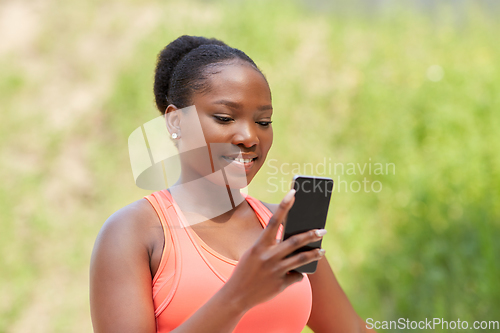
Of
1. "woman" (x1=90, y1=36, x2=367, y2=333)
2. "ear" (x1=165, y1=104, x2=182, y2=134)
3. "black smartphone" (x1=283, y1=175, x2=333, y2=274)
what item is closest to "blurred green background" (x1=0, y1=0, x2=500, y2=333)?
"woman" (x1=90, y1=36, x2=367, y2=333)

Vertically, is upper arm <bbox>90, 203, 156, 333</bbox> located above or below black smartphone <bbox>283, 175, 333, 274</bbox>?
below

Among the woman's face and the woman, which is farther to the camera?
the woman's face

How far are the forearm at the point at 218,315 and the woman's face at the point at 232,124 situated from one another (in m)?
0.33

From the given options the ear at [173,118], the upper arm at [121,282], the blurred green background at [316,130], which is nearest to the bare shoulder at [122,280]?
the upper arm at [121,282]

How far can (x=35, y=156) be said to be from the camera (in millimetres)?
3984

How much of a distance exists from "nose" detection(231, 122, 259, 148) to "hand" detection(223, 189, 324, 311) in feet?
0.91

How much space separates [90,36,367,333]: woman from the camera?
774mm

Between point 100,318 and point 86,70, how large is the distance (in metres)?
3.99

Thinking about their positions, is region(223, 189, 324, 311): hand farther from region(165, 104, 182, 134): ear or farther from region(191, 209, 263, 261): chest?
region(165, 104, 182, 134): ear

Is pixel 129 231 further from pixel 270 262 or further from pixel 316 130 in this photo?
pixel 316 130

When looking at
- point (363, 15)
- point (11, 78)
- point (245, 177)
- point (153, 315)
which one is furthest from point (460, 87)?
point (11, 78)

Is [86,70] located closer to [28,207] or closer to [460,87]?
[28,207]

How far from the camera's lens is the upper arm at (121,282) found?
0.88 metres

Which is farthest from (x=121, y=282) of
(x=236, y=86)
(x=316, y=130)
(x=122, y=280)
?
(x=316, y=130)
